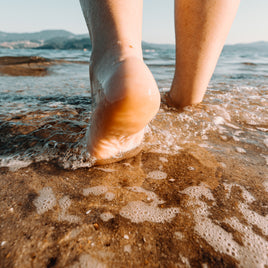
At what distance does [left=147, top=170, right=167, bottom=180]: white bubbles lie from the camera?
34.8 inches

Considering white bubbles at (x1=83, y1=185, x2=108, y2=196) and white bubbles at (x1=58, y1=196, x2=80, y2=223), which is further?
white bubbles at (x1=83, y1=185, x2=108, y2=196)

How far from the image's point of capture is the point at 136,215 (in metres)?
0.68

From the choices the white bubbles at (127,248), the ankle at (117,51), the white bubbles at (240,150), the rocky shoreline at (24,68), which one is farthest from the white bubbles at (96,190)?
the rocky shoreline at (24,68)

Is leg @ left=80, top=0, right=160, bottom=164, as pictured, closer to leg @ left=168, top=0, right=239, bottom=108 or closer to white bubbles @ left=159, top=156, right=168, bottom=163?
white bubbles @ left=159, top=156, right=168, bottom=163

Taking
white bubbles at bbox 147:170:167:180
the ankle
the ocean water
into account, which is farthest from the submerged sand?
the ankle

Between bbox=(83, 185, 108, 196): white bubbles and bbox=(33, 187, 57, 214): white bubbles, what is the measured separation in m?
0.11

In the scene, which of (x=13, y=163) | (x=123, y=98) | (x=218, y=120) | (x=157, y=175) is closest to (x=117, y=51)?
(x=123, y=98)

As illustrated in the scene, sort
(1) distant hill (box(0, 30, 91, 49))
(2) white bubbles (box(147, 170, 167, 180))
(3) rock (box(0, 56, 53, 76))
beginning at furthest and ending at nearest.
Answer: (1) distant hill (box(0, 30, 91, 49)) → (3) rock (box(0, 56, 53, 76)) → (2) white bubbles (box(147, 170, 167, 180))

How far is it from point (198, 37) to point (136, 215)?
1.20 meters

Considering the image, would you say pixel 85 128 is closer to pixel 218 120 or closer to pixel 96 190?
pixel 96 190

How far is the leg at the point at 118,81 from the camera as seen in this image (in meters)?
0.67

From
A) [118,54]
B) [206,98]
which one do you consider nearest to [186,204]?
[118,54]

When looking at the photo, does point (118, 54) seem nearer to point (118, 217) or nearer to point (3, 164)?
point (118, 217)

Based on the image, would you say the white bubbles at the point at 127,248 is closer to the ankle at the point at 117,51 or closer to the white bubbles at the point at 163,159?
the white bubbles at the point at 163,159
